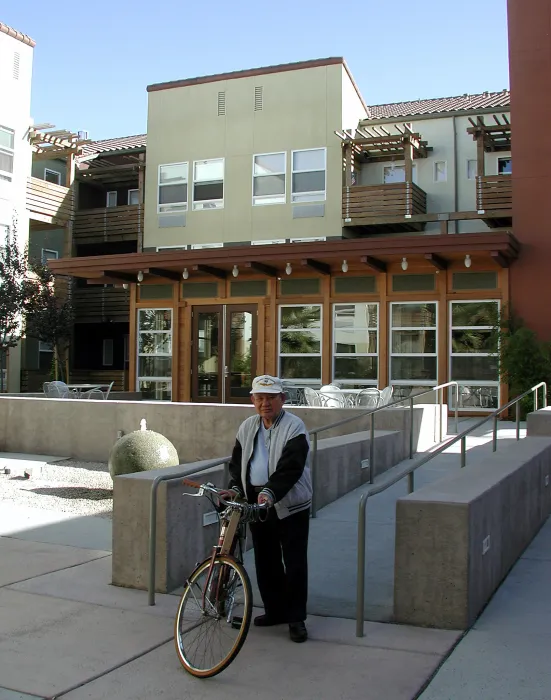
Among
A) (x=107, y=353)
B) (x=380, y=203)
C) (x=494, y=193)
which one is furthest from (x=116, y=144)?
(x=494, y=193)

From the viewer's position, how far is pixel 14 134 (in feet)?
95.0

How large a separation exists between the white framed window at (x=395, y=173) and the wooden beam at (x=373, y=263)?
825 centimetres

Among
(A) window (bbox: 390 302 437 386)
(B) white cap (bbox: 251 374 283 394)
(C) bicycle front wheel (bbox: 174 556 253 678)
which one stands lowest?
(C) bicycle front wheel (bbox: 174 556 253 678)

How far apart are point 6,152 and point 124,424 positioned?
1777 centimetres

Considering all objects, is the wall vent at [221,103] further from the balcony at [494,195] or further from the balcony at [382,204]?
the balcony at [494,195]

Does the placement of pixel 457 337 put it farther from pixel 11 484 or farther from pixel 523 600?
pixel 523 600

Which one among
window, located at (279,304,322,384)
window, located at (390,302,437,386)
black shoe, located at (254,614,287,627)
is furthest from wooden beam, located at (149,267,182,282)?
black shoe, located at (254,614,287,627)

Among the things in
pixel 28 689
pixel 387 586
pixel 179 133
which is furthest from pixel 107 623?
pixel 179 133

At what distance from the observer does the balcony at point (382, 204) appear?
960 inches

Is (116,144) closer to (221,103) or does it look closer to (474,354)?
(221,103)

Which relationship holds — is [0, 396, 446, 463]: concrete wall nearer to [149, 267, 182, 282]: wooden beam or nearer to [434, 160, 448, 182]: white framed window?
[149, 267, 182, 282]: wooden beam

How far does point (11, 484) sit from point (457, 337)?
35.9 ft

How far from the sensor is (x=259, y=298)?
20.6 meters

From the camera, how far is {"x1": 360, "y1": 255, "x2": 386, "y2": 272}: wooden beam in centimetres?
1823
